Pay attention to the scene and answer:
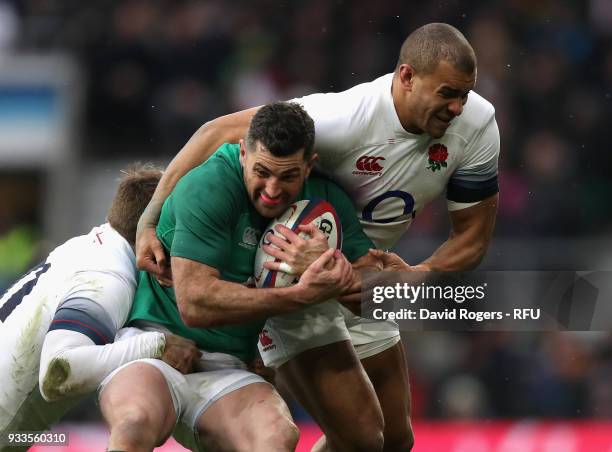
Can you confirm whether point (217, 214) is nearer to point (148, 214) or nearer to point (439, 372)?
point (148, 214)

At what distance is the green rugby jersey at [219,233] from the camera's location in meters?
3.82

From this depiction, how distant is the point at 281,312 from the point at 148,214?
2.28 ft

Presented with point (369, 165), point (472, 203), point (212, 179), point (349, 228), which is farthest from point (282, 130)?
point (472, 203)

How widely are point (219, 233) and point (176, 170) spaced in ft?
1.63

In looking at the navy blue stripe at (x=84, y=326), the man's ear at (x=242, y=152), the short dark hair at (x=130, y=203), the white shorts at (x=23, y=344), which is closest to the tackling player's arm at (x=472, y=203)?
the man's ear at (x=242, y=152)

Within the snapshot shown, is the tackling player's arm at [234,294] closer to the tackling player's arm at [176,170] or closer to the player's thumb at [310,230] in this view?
the player's thumb at [310,230]

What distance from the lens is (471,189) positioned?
4.61m

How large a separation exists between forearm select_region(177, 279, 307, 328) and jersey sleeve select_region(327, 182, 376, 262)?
374mm

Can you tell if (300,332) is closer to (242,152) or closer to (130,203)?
(242,152)

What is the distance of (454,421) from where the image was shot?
776 cm

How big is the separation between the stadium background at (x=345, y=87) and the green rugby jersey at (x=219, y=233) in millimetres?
3438

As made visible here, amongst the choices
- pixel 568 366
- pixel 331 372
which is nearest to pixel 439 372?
pixel 568 366

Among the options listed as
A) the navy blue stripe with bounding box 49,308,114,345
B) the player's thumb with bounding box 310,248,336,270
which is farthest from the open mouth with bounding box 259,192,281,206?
the navy blue stripe with bounding box 49,308,114,345

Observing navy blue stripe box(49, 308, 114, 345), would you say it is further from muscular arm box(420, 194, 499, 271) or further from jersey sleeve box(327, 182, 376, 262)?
muscular arm box(420, 194, 499, 271)
